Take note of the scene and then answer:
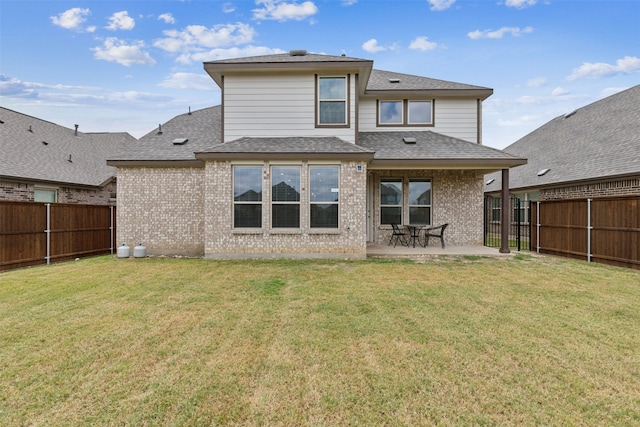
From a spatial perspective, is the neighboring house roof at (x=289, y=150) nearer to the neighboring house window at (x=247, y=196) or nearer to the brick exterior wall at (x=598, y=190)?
the neighboring house window at (x=247, y=196)

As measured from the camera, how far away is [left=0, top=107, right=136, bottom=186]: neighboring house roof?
1214cm

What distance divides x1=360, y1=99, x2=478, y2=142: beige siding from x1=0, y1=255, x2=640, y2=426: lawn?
7.11 m

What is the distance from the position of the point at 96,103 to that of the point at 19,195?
1525 cm

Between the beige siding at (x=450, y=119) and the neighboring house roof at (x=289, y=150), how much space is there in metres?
2.95

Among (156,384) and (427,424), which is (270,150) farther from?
(427,424)

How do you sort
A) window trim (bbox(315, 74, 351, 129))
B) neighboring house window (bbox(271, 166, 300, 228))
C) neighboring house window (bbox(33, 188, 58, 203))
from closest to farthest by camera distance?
neighboring house window (bbox(271, 166, 300, 228)) < window trim (bbox(315, 74, 351, 129)) < neighboring house window (bbox(33, 188, 58, 203))

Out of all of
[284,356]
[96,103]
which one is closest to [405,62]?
[284,356]

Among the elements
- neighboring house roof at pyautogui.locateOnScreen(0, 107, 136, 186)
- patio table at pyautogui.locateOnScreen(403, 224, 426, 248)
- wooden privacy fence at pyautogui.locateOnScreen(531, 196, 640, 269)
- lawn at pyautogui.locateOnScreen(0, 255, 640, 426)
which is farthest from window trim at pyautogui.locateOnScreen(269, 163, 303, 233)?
neighboring house roof at pyautogui.locateOnScreen(0, 107, 136, 186)

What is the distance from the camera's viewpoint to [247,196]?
9.16 m

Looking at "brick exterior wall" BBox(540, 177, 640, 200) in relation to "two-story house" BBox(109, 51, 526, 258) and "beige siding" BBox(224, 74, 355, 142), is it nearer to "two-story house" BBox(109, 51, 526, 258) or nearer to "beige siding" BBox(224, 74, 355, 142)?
"two-story house" BBox(109, 51, 526, 258)

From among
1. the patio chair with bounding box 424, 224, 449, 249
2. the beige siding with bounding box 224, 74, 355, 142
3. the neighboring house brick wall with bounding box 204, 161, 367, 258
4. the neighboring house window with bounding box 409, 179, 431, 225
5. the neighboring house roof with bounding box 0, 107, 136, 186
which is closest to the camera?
the neighboring house brick wall with bounding box 204, 161, 367, 258

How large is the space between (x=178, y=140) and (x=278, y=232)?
5313 millimetres

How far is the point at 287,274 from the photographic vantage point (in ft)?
23.3

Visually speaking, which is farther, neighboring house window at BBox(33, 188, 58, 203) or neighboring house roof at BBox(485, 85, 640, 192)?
neighboring house window at BBox(33, 188, 58, 203)
